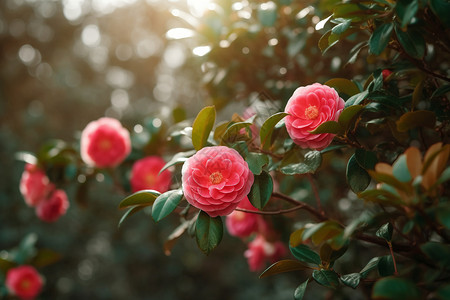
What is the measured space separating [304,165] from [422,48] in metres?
0.29

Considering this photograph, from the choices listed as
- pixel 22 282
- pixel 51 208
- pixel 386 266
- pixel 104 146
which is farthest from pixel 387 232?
pixel 22 282

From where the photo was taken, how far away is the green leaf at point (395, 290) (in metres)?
0.47

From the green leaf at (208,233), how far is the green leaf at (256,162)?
117mm

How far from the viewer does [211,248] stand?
28.1 inches

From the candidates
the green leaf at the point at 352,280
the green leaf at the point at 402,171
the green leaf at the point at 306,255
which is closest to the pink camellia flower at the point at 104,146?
the green leaf at the point at 306,255

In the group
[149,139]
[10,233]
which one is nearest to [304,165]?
[149,139]

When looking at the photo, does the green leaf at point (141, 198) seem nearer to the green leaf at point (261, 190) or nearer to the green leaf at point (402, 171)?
the green leaf at point (261, 190)

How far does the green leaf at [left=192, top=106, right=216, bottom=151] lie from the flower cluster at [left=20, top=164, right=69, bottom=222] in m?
0.85

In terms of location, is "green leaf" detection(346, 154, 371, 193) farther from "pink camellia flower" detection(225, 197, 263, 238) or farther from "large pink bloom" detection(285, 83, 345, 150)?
"pink camellia flower" detection(225, 197, 263, 238)

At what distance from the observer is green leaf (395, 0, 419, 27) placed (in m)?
0.57

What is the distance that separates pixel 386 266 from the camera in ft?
2.27

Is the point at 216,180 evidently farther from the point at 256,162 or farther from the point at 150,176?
the point at 150,176

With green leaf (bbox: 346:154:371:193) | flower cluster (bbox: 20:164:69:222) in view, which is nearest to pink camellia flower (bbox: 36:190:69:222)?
flower cluster (bbox: 20:164:69:222)

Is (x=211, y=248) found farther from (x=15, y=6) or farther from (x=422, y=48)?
(x=15, y=6)
